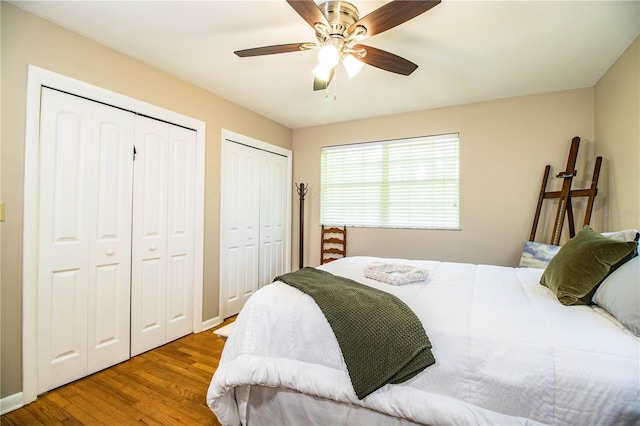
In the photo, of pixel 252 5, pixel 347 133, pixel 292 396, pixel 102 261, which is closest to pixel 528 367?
pixel 292 396

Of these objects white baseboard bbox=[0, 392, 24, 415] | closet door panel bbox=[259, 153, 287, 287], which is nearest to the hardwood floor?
white baseboard bbox=[0, 392, 24, 415]

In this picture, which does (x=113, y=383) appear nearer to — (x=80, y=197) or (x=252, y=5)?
(x=80, y=197)

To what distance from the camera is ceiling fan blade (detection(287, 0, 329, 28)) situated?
53.5 inches

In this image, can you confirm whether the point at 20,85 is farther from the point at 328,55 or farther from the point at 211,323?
the point at 211,323

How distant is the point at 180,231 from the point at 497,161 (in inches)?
132

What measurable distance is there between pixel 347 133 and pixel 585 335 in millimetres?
3286

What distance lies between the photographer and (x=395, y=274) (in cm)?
186

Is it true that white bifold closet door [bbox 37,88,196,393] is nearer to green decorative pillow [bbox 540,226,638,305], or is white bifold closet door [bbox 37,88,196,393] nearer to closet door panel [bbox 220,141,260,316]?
closet door panel [bbox 220,141,260,316]

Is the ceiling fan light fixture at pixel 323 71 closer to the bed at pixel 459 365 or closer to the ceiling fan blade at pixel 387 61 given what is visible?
the ceiling fan blade at pixel 387 61

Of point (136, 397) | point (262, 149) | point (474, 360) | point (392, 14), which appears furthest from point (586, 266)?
point (262, 149)

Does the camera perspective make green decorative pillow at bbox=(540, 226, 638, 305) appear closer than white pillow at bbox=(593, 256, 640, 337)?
No

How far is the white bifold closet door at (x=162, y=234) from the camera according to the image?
2406 millimetres

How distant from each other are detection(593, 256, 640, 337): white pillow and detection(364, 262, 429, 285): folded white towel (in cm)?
83

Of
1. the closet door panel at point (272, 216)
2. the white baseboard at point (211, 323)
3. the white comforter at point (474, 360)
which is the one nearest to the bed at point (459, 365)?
the white comforter at point (474, 360)
